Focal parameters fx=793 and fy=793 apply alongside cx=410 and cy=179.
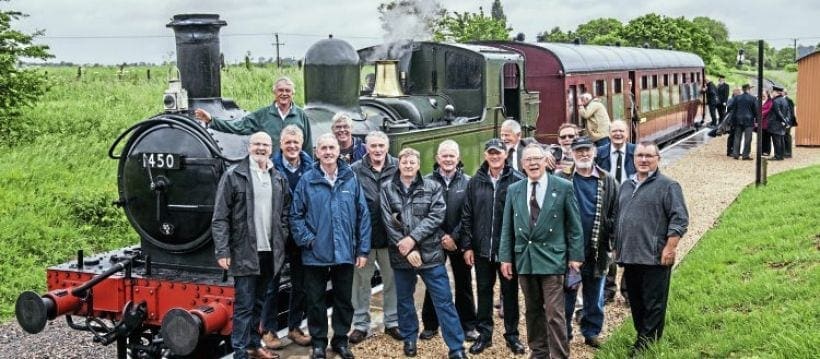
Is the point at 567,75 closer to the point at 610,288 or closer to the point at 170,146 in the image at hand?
the point at 610,288

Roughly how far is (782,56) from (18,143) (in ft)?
316

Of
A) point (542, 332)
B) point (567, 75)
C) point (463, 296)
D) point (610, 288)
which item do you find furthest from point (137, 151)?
point (567, 75)

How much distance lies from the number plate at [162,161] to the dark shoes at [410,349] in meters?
2.16

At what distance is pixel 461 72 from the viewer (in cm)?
983

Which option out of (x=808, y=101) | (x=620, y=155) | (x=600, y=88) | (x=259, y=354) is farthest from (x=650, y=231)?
(x=808, y=101)

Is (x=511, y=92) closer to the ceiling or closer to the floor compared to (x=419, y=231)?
closer to the ceiling

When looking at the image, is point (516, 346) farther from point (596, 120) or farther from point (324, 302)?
point (596, 120)

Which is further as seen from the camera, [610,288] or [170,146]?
[610,288]

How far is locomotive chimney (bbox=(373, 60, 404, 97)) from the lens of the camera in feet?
31.2

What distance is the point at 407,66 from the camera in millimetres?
10070

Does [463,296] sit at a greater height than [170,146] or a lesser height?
lesser

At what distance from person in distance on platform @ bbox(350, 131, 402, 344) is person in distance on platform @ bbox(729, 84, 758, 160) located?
41.0 ft

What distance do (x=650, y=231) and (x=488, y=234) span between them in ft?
3.70

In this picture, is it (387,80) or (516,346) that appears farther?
(387,80)
